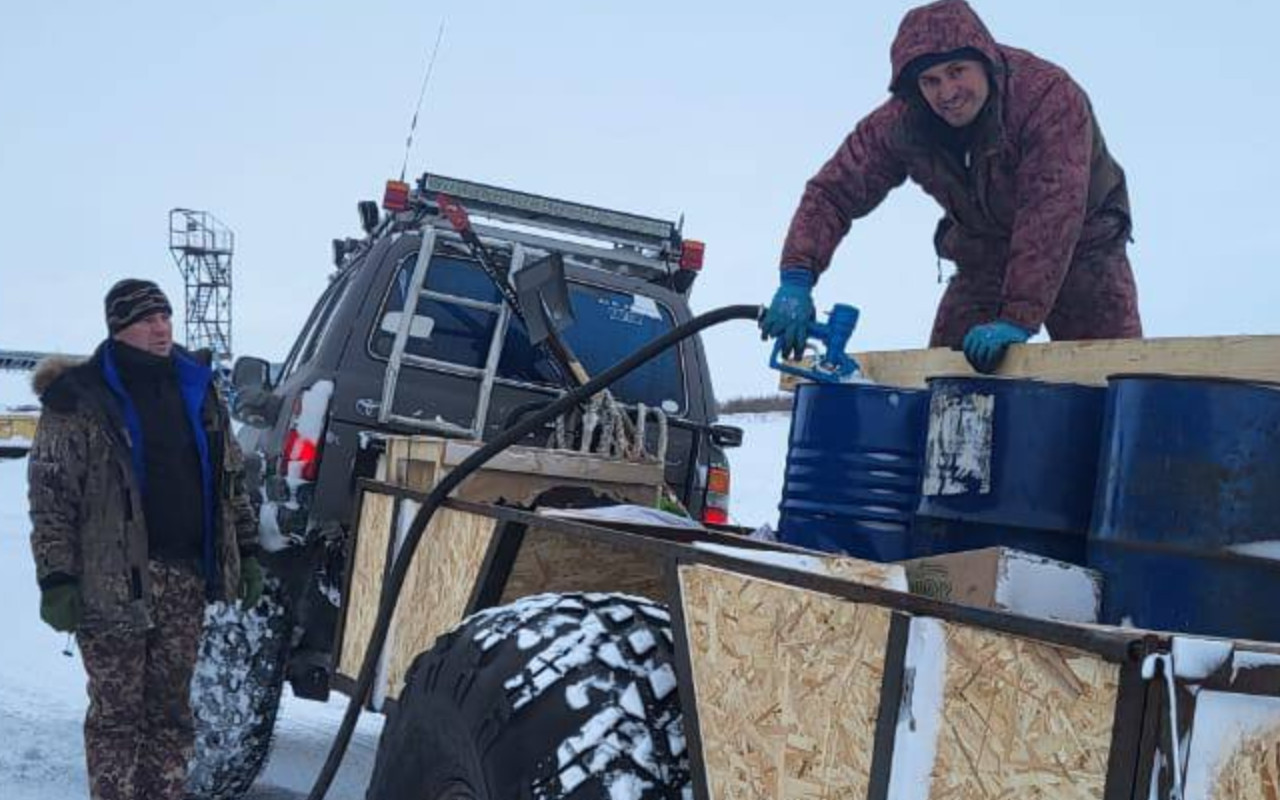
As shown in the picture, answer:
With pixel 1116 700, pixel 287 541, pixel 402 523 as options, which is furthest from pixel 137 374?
pixel 1116 700

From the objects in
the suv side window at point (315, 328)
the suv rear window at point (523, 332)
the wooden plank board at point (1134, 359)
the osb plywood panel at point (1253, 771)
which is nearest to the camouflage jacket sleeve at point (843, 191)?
the wooden plank board at point (1134, 359)

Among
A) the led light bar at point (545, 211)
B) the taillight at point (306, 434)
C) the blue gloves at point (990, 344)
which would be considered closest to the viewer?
the blue gloves at point (990, 344)

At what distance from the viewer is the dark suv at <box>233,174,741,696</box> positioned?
15.4 ft

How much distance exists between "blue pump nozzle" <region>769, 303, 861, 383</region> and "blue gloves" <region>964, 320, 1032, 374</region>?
0.94 ft

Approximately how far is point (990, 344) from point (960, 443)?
473mm

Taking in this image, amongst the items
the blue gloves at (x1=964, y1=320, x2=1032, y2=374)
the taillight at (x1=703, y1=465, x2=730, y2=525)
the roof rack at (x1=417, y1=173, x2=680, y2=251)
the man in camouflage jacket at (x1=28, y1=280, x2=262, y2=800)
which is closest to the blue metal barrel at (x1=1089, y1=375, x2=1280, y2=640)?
the blue gloves at (x1=964, y1=320, x2=1032, y2=374)

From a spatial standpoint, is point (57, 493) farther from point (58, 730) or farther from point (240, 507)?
point (58, 730)

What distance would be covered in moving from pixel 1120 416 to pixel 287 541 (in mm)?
3277

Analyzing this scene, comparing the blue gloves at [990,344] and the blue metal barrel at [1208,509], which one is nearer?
the blue metal barrel at [1208,509]

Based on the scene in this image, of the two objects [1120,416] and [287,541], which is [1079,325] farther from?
[287,541]

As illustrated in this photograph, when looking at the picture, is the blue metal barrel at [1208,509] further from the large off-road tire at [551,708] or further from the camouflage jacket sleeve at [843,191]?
the camouflage jacket sleeve at [843,191]

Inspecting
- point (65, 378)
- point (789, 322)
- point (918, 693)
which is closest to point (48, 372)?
point (65, 378)

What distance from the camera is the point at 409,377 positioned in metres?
4.92

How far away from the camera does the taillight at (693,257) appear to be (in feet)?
20.4
